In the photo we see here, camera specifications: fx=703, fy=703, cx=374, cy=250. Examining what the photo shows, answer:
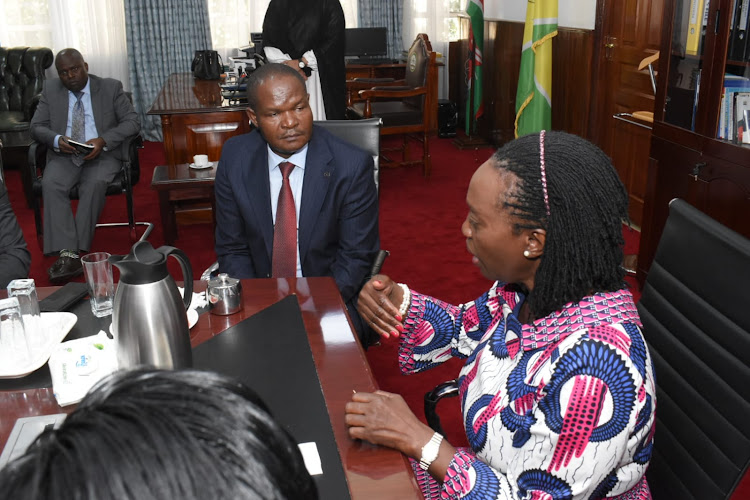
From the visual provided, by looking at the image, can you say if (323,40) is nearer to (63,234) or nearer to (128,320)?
(63,234)

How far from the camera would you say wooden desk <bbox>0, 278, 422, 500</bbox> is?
1106 millimetres

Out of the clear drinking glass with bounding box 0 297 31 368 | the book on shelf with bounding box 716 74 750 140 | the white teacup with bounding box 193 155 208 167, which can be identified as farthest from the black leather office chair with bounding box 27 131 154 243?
the book on shelf with bounding box 716 74 750 140

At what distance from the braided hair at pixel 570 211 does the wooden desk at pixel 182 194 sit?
279 centimetres

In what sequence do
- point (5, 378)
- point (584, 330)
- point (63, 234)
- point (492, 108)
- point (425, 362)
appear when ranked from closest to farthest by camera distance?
point (584, 330)
point (5, 378)
point (425, 362)
point (63, 234)
point (492, 108)

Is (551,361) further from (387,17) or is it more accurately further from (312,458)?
(387,17)

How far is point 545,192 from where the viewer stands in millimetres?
1173

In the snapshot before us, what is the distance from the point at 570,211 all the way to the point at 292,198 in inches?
51.3

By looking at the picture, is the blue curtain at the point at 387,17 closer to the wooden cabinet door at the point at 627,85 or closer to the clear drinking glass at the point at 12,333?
the wooden cabinet door at the point at 627,85

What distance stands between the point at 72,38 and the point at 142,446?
24.5 ft

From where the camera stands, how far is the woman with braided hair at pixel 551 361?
3.57 ft

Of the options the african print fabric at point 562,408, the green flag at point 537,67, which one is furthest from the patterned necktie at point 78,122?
the african print fabric at point 562,408

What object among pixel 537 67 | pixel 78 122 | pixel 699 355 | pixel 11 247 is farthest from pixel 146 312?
pixel 537 67

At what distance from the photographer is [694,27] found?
9.61ft

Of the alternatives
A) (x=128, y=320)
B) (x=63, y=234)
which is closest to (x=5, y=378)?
(x=128, y=320)
